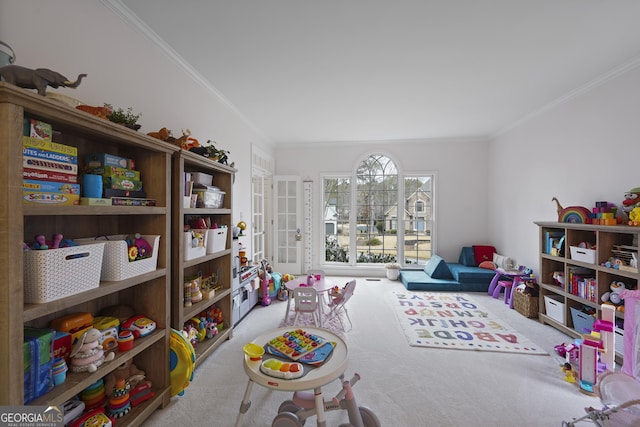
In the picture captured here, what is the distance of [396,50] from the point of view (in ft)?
7.96

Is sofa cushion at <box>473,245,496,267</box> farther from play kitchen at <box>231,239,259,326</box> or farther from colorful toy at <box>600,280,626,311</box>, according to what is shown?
play kitchen at <box>231,239,259,326</box>

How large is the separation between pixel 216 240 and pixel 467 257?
4.77 metres

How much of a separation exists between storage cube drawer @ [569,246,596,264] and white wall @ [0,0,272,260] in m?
4.48

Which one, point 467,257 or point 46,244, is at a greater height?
point 46,244

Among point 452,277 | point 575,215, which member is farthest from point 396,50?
point 452,277

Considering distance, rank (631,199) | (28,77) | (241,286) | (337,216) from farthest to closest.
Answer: (337,216), (241,286), (631,199), (28,77)

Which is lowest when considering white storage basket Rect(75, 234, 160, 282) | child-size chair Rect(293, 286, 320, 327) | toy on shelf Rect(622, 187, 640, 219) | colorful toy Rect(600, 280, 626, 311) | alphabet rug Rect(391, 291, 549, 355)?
alphabet rug Rect(391, 291, 549, 355)

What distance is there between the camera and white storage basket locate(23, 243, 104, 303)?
115 centimetres

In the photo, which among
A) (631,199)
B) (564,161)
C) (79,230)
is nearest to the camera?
(79,230)

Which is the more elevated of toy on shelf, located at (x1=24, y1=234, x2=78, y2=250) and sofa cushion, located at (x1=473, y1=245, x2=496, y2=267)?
toy on shelf, located at (x1=24, y1=234, x2=78, y2=250)

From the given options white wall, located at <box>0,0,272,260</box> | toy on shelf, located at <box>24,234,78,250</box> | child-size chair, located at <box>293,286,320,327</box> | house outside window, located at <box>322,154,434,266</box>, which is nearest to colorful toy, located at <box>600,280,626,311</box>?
child-size chair, located at <box>293,286,320,327</box>

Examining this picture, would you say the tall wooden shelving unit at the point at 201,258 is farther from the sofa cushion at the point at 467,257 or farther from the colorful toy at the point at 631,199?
the sofa cushion at the point at 467,257

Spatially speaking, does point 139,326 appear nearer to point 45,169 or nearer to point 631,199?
point 45,169

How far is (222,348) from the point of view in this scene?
2727 mm
